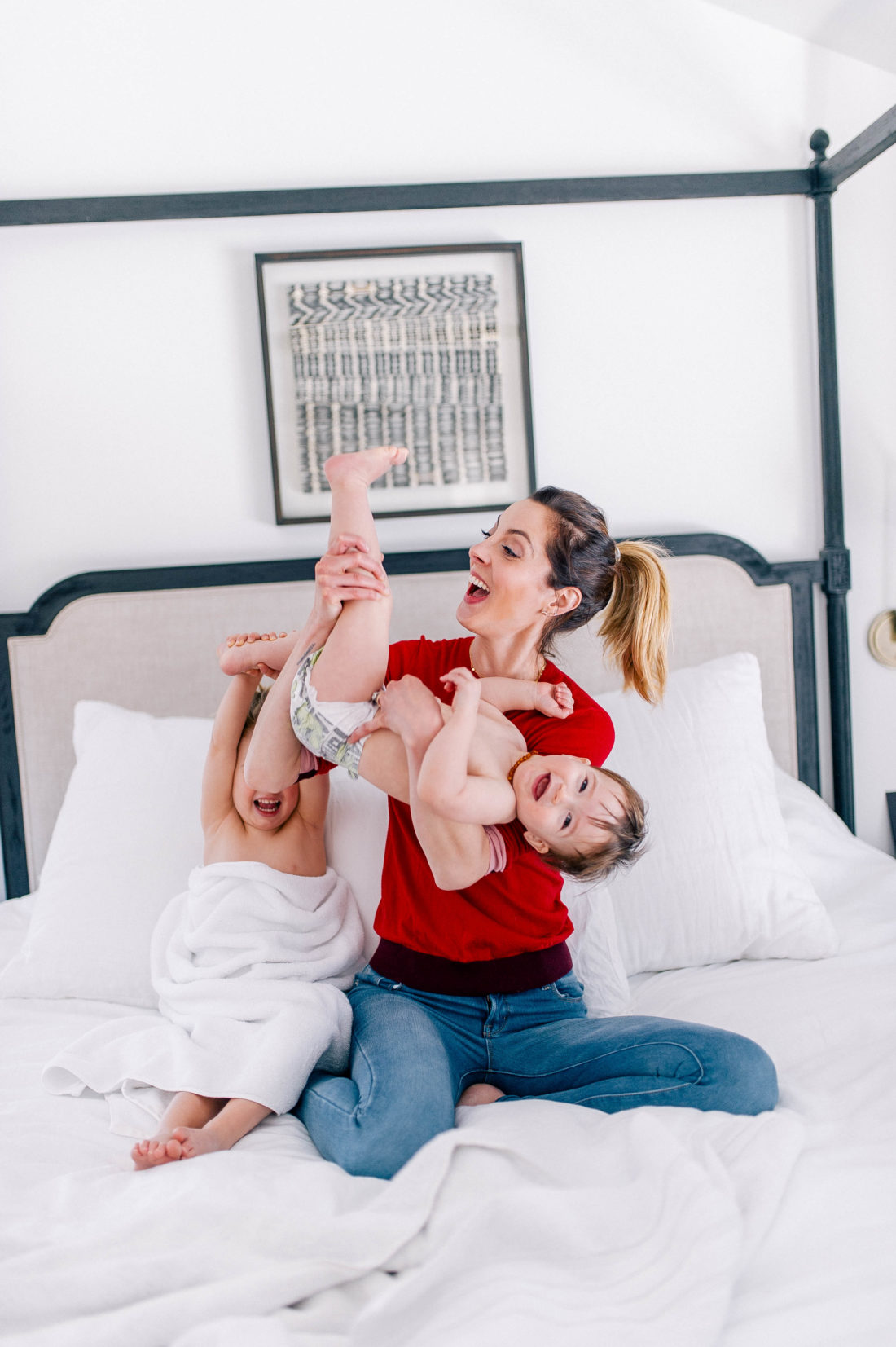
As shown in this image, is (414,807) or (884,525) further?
(884,525)

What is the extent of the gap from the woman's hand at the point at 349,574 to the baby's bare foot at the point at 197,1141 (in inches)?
26.1

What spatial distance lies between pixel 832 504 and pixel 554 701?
4.19 feet

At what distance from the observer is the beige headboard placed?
2055 mm

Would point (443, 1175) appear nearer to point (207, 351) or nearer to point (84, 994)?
point (84, 994)

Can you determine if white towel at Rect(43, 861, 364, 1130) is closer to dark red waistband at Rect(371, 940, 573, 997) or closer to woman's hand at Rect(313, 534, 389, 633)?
dark red waistband at Rect(371, 940, 573, 997)

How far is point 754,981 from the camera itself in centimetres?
159

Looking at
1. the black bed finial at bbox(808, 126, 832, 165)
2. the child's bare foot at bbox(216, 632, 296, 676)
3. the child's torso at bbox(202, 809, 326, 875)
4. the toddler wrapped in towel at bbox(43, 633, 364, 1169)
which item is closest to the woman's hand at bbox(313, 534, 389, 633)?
the toddler wrapped in towel at bbox(43, 633, 364, 1169)

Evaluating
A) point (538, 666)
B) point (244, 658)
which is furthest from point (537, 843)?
point (244, 658)

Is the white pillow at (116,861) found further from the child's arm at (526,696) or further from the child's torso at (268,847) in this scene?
the child's arm at (526,696)

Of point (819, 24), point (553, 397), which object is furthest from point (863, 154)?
point (553, 397)

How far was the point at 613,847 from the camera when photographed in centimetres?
126

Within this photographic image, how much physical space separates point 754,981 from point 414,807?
0.76 m

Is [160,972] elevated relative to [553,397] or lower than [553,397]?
lower

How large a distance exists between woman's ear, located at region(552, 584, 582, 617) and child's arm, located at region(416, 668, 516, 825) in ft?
0.91
